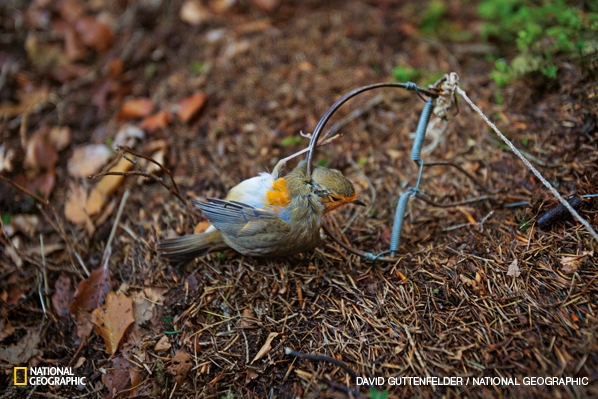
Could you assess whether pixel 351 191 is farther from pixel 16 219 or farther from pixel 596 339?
pixel 16 219

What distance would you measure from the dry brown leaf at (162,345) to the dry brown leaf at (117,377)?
0.22 metres

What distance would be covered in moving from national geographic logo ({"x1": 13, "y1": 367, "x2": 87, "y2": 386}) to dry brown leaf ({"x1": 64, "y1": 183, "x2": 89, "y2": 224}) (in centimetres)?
137

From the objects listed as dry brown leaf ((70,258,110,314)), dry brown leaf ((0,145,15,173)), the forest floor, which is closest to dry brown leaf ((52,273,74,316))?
the forest floor

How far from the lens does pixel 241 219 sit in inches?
125

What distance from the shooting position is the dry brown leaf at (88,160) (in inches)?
170

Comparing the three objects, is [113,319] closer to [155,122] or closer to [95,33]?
[155,122]

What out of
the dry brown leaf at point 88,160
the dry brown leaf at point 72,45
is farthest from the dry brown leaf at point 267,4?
the dry brown leaf at point 88,160

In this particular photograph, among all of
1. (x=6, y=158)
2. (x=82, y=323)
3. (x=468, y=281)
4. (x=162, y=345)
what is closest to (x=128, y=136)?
(x=6, y=158)

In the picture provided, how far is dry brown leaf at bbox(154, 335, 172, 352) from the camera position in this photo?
303 cm

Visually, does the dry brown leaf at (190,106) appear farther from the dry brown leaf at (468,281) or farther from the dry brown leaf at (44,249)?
the dry brown leaf at (468,281)

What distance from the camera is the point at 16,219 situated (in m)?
4.03

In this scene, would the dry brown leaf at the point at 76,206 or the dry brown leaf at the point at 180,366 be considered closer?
the dry brown leaf at the point at 180,366

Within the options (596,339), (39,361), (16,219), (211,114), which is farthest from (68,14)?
(596,339)

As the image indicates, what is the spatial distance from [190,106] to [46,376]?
2904 mm
